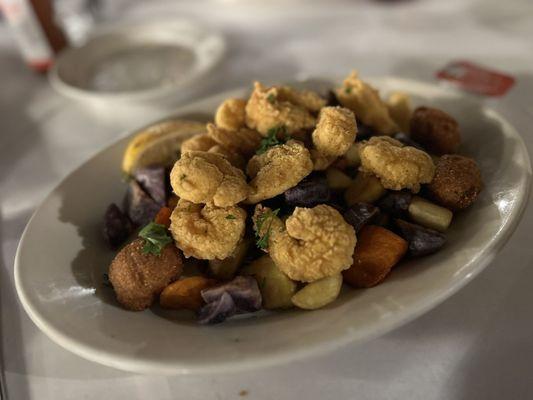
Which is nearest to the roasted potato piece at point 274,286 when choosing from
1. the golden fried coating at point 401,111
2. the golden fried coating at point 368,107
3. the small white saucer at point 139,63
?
the golden fried coating at point 368,107

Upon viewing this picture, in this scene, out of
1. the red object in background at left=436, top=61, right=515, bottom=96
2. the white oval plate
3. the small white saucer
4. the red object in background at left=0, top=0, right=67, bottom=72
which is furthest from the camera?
the red object in background at left=0, top=0, right=67, bottom=72

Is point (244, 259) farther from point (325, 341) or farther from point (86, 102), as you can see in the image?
point (86, 102)

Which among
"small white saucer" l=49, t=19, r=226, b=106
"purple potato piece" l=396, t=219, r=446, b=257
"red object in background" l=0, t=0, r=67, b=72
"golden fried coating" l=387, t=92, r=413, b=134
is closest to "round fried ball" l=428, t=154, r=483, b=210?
"purple potato piece" l=396, t=219, r=446, b=257

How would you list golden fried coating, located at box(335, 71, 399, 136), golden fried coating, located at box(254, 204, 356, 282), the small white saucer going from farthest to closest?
the small white saucer < golden fried coating, located at box(335, 71, 399, 136) < golden fried coating, located at box(254, 204, 356, 282)

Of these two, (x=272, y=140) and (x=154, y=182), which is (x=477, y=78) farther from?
(x=154, y=182)

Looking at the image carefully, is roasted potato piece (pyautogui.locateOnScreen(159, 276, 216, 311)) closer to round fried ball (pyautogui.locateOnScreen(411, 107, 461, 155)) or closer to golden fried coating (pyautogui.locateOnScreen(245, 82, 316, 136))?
golden fried coating (pyautogui.locateOnScreen(245, 82, 316, 136))

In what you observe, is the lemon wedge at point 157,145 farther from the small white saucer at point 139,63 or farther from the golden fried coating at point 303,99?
the small white saucer at point 139,63

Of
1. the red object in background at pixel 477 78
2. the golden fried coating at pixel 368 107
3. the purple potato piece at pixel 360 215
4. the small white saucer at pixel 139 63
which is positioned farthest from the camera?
the small white saucer at pixel 139 63
